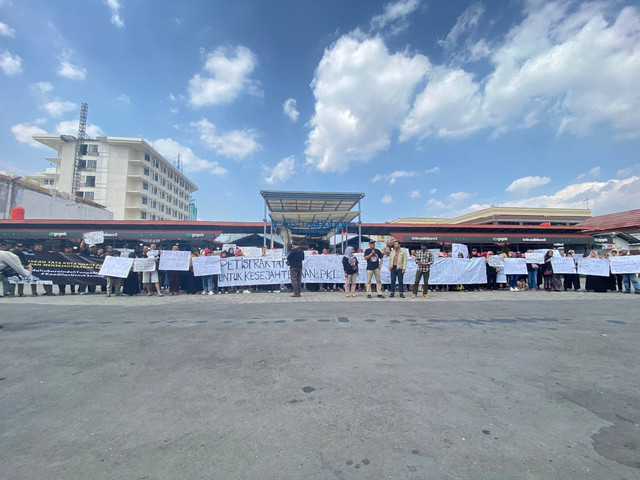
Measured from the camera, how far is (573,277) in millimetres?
13031

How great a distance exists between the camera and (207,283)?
37.4 feet

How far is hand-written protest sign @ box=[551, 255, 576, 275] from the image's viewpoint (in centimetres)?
1247

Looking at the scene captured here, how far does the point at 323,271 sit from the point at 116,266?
7142 mm

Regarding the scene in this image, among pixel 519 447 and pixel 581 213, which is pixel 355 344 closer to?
pixel 519 447

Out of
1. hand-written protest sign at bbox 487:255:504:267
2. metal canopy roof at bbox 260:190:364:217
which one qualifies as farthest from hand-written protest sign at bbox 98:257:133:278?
hand-written protest sign at bbox 487:255:504:267

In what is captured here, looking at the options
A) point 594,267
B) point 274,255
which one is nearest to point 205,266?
point 274,255

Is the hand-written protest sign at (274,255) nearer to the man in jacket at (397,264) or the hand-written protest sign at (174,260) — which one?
the hand-written protest sign at (174,260)

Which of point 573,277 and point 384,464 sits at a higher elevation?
point 573,277

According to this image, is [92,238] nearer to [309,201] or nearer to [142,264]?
[142,264]

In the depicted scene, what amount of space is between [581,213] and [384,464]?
56668mm

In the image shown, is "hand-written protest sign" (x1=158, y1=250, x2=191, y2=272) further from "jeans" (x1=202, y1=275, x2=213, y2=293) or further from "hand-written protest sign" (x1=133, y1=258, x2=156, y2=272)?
"jeans" (x1=202, y1=275, x2=213, y2=293)

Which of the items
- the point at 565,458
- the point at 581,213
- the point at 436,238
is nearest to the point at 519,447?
the point at 565,458

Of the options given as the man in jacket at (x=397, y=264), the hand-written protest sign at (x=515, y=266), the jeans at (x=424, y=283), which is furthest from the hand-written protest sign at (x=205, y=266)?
the hand-written protest sign at (x=515, y=266)

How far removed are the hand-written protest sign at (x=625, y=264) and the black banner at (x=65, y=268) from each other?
18873 millimetres
